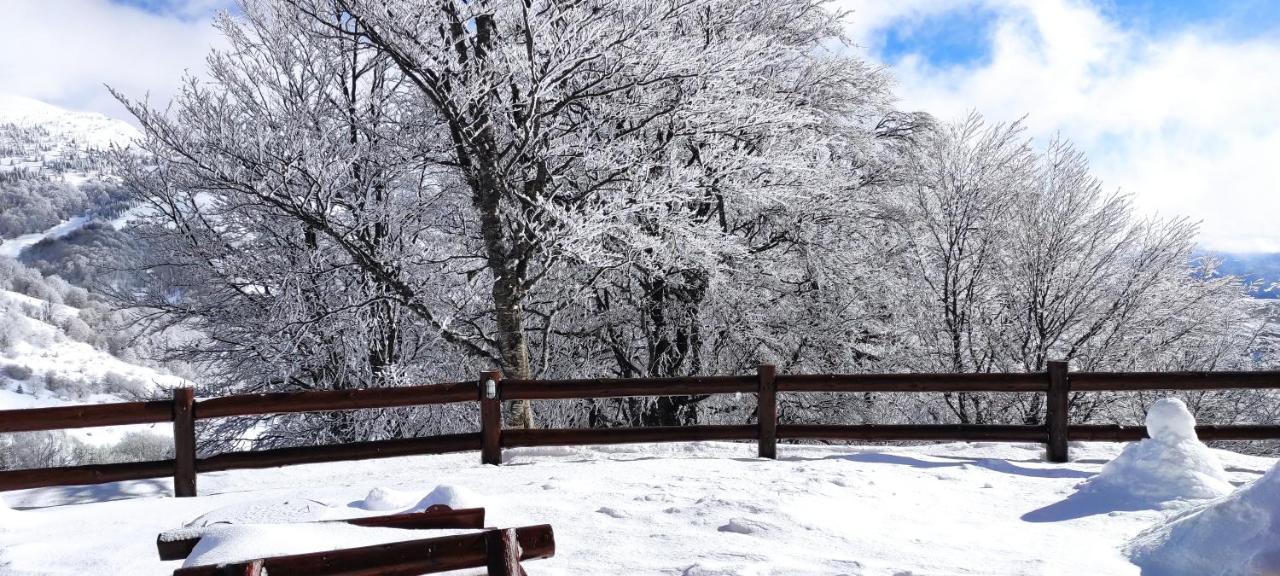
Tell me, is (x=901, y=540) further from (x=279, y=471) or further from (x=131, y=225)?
(x=131, y=225)

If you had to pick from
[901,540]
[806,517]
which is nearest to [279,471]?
[806,517]

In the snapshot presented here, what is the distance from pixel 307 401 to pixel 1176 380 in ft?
28.5

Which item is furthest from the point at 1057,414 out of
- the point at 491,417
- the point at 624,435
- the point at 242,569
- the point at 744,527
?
the point at 242,569

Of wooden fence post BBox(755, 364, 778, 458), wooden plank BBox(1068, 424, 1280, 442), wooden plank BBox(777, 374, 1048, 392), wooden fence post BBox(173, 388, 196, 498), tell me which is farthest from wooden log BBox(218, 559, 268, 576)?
wooden plank BBox(1068, 424, 1280, 442)

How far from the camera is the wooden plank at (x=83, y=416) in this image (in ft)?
21.8

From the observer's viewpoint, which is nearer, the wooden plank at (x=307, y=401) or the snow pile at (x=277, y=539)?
the snow pile at (x=277, y=539)

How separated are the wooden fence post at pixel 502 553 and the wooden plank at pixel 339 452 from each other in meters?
4.76

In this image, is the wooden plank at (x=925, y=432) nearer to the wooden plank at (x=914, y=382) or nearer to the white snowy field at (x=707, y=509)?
the white snowy field at (x=707, y=509)

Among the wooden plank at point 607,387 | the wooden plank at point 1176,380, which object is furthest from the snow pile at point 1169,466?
the wooden plank at point 607,387

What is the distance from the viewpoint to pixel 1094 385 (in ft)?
26.7

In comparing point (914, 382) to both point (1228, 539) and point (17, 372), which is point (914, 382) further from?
point (17, 372)

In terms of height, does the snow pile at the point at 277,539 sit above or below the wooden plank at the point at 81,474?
above

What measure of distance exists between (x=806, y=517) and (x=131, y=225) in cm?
1301

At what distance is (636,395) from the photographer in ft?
26.1
